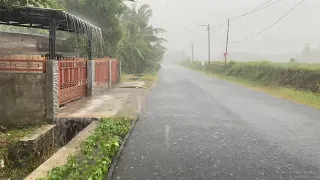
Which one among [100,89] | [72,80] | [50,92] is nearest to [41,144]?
[50,92]

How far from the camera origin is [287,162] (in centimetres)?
670

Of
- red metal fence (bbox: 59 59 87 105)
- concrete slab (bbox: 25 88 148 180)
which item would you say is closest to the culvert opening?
concrete slab (bbox: 25 88 148 180)

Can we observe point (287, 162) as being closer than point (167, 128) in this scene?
Yes

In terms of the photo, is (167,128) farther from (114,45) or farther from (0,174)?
(114,45)

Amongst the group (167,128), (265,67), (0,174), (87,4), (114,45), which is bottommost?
(0,174)

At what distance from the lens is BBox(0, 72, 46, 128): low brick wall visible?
9.98 m

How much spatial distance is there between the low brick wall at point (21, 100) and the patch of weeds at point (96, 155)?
223 centimetres

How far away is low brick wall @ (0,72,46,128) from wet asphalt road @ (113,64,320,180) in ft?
10.7

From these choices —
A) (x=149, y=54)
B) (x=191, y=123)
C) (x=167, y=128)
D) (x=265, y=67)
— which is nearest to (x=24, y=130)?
(x=167, y=128)

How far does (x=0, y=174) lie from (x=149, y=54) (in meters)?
33.4

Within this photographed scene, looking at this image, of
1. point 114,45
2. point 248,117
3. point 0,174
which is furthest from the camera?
point 114,45

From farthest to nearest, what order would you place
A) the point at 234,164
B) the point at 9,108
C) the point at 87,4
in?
the point at 87,4, the point at 9,108, the point at 234,164

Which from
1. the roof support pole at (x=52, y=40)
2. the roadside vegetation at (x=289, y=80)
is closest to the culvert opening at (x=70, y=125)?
the roof support pole at (x=52, y=40)

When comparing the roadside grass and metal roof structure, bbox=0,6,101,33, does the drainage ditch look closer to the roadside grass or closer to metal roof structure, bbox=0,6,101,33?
the roadside grass
